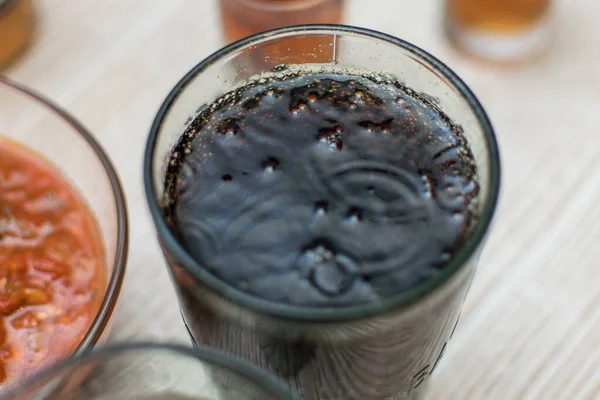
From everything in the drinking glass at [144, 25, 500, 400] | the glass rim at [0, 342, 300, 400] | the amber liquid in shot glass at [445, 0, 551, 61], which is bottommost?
the glass rim at [0, 342, 300, 400]

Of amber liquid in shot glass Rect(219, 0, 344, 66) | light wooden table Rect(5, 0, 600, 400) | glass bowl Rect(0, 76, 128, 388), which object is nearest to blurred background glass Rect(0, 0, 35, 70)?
light wooden table Rect(5, 0, 600, 400)

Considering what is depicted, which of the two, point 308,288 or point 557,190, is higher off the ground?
point 557,190

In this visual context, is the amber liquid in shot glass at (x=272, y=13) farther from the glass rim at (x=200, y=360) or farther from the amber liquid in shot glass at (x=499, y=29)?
the glass rim at (x=200, y=360)

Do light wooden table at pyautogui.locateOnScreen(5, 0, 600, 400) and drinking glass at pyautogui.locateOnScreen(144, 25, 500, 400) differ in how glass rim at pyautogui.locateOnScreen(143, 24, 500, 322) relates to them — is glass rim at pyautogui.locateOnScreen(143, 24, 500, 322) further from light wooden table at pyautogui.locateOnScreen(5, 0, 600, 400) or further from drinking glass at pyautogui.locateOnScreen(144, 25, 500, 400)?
light wooden table at pyautogui.locateOnScreen(5, 0, 600, 400)

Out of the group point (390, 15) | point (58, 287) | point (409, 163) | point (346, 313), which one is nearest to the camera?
point (346, 313)

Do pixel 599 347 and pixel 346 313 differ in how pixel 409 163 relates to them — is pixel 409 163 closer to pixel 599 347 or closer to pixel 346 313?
pixel 346 313

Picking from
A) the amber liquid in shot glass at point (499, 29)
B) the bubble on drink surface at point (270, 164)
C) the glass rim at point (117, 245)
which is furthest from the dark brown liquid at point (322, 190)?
the amber liquid in shot glass at point (499, 29)

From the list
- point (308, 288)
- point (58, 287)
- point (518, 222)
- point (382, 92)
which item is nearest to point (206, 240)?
point (308, 288)
